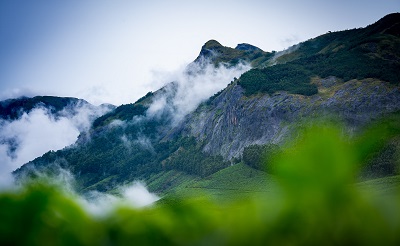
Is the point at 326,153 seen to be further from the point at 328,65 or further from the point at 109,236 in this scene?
the point at 328,65

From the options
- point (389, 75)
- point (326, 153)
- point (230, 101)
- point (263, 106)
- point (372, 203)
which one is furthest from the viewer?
point (230, 101)

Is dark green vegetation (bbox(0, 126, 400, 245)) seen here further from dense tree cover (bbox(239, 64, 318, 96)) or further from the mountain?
dense tree cover (bbox(239, 64, 318, 96))

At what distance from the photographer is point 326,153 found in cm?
180

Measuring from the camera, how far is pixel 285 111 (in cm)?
13075

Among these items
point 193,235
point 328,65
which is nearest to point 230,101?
point 328,65

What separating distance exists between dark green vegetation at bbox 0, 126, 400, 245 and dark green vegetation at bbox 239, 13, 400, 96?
5057 inches

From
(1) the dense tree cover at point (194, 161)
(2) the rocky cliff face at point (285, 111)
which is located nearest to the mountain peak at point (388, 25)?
(2) the rocky cliff face at point (285, 111)

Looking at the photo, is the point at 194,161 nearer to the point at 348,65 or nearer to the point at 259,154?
the point at 259,154

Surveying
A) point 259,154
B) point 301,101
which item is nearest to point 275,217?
point 259,154

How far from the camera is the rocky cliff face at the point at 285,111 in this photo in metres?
110

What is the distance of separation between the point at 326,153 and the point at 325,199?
0.90 ft

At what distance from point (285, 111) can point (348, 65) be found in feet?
115

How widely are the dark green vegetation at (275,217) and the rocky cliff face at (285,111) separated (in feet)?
366

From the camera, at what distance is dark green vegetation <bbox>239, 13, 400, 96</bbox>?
130 m
